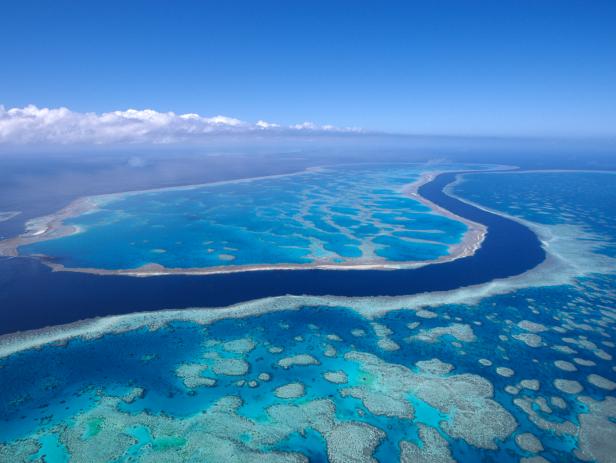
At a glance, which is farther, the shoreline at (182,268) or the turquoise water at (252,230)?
the turquoise water at (252,230)

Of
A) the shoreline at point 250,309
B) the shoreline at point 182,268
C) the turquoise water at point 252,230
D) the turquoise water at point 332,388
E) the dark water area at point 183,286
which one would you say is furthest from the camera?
the turquoise water at point 252,230

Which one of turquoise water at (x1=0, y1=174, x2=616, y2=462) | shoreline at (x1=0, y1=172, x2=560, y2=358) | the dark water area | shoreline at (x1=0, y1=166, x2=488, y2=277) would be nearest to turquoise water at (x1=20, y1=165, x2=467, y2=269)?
shoreline at (x1=0, y1=166, x2=488, y2=277)

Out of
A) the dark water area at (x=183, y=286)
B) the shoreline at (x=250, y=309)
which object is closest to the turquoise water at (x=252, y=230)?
the dark water area at (x=183, y=286)

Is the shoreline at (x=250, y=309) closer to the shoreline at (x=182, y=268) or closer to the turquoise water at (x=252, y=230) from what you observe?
the shoreline at (x=182, y=268)

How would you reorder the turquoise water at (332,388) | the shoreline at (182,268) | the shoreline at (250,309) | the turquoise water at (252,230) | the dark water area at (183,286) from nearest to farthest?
the turquoise water at (332,388) < the shoreline at (250,309) < the dark water area at (183,286) < the shoreline at (182,268) < the turquoise water at (252,230)

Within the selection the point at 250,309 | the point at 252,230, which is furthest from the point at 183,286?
the point at 252,230

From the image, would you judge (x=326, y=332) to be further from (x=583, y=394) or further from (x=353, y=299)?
(x=583, y=394)

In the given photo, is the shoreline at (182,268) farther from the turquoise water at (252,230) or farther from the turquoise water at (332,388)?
the turquoise water at (332,388)
